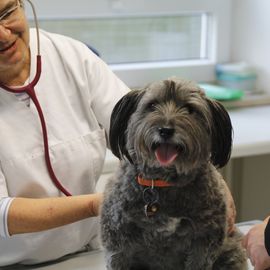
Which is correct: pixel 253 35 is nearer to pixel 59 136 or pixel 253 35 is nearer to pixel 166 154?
pixel 59 136

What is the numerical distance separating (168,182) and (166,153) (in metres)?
0.08

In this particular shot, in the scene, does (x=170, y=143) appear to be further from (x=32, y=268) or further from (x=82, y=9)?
(x=82, y=9)

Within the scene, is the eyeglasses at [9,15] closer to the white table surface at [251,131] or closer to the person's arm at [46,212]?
the person's arm at [46,212]

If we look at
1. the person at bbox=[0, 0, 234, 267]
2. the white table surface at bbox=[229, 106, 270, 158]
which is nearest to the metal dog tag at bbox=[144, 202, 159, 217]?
the person at bbox=[0, 0, 234, 267]

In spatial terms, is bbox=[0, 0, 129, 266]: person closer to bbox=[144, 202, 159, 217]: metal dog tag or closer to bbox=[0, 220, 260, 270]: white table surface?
bbox=[0, 220, 260, 270]: white table surface

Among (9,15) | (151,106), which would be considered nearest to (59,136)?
(9,15)

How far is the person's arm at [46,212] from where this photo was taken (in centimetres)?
130

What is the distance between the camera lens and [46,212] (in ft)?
4.31

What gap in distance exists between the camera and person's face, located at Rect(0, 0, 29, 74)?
132cm

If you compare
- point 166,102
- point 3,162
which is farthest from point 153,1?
point 166,102

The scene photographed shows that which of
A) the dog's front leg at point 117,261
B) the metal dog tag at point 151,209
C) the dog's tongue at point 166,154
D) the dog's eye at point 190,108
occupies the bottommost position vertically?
the dog's front leg at point 117,261

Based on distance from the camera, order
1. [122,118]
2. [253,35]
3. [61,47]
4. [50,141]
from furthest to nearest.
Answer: [253,35] < [61,47] < [50,141] < [122,118]

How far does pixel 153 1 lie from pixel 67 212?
157 centimetres

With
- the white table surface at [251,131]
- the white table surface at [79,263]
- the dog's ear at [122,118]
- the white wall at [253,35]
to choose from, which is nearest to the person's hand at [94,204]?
the white table surface at [79,263]
